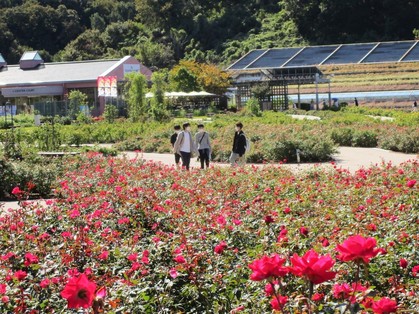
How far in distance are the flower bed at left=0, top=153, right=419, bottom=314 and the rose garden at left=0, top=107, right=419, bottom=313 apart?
0.04ft

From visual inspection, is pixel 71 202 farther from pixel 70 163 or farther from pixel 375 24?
pixel 375 24

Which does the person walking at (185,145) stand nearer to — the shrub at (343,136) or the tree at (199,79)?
the shrub at (343,136)

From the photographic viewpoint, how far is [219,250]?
4848mm

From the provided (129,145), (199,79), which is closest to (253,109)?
(199,79)

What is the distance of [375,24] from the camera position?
262ft

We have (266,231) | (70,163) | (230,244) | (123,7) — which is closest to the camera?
(230,244)

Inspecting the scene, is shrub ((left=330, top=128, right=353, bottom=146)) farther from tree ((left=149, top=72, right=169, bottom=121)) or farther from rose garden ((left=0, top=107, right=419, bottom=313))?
rose garden ((left=0, top=107, right=419, bottom=313))

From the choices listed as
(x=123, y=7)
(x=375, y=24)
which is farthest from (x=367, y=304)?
(x=123, y=7)

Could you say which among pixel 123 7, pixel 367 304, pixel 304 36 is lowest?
pixel 367 304

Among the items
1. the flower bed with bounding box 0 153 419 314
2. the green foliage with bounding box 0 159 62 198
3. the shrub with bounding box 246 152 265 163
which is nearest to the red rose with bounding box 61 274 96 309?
the flower bed with bounding box 0 153 419 314

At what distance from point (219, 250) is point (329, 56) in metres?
59.0

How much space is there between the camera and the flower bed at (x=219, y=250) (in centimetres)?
348

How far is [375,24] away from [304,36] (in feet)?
23.1

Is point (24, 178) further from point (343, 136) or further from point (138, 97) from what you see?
point (138, 97)
